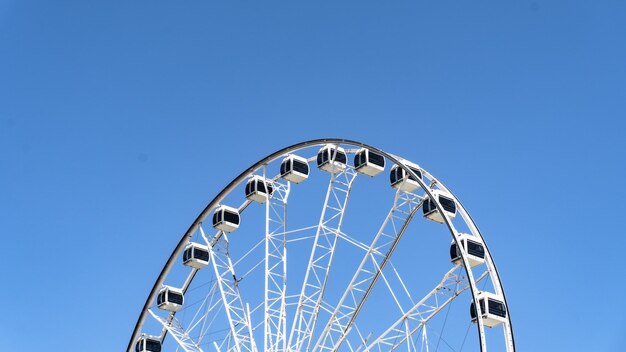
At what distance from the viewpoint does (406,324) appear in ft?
149

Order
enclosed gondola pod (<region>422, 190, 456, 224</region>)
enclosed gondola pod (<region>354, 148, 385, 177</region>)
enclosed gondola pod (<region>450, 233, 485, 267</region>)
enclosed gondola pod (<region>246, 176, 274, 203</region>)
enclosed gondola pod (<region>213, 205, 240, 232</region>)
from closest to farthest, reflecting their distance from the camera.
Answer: enclosed gondola pod (<region>450, 233, 485, 267</region>) → enclosed gondola pod (<region>422, 190, 456, 224</region>) → enclosed gondola pod (<region>354, 148, 385, 177</region>) → enclosed gondola pod (<region>213, 205, 240, 232</region>) → enclosed gondola pod (<region>246, 176, 274, 203</region>)

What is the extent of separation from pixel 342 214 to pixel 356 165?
225 centimetres

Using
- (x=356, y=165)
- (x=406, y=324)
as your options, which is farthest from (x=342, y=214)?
(x=406, y=324)

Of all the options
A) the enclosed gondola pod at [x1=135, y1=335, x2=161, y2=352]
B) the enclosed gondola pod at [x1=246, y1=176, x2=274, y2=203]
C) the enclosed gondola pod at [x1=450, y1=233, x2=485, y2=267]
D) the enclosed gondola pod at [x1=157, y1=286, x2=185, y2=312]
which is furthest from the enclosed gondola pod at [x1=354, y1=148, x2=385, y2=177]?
the enclosed gondola pod at [x1=135, y1=335, x2=161, y2=352]

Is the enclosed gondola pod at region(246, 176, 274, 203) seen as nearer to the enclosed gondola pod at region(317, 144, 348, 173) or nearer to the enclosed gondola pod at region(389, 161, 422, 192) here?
the enclosed gondola pod at region(317, 144, 348, 173)

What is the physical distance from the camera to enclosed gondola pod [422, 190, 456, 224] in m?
43.5

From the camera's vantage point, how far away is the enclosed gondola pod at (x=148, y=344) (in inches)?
1981

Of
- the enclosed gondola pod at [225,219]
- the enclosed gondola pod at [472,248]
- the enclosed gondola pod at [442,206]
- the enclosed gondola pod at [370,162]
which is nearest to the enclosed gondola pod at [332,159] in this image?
the enclosed gondola pod at [370,162]

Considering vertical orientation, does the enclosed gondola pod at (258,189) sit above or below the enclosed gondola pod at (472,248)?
above

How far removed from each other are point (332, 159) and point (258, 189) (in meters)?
3.75

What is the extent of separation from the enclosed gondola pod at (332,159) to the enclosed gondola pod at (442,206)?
492 cm

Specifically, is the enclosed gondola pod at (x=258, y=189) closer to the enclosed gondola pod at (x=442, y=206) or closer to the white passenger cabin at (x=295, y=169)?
the white passenger cabin at (x=295, y=169)

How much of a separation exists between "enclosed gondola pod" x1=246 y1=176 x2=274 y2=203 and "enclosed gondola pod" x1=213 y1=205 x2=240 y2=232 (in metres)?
0.90

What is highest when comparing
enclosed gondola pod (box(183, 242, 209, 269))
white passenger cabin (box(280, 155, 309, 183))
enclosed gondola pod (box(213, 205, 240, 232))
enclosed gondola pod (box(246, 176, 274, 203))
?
white passenger cabin (box(280, 155, 309, 183))
